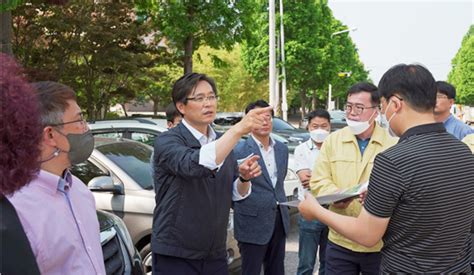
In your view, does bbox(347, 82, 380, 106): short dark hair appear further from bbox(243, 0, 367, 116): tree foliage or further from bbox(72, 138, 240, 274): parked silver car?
bbox(243, 0, 367, 116): tree foliage

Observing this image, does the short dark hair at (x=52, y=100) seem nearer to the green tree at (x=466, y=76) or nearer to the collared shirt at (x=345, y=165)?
the collared shirt at (x=345, y=165)

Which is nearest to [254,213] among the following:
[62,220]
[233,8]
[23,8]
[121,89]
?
[62,220]

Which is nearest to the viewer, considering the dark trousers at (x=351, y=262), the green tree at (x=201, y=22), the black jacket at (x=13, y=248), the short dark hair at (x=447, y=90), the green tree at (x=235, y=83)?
the black jacket at (x=13, y=248)

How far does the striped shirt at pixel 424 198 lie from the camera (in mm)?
2039

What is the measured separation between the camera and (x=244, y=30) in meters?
15.3

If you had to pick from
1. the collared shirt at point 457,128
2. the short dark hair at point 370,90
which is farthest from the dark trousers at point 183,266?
the collared shirt at point 457,128

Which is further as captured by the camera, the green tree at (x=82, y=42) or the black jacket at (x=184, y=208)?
the green tree at (x=82, y=42)

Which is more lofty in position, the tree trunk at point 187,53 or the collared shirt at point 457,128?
the tree trunk at point 187,53

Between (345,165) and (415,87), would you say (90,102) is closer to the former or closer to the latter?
(345,165)

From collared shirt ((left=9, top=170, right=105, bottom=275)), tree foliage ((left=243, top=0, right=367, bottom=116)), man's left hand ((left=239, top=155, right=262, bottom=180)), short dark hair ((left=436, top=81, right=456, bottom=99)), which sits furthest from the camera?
tree foliage ((left=243, top=0, right=367, bottom=116))

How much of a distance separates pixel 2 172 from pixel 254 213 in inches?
114

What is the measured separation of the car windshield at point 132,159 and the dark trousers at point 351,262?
85.7 inches

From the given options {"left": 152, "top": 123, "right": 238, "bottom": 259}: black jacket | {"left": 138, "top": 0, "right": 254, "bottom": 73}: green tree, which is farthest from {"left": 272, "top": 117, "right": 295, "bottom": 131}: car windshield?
{"left": 152, "top": 123, "right": 238, "bottom": 259}: black jacket

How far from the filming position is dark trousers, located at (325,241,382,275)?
3.12m
